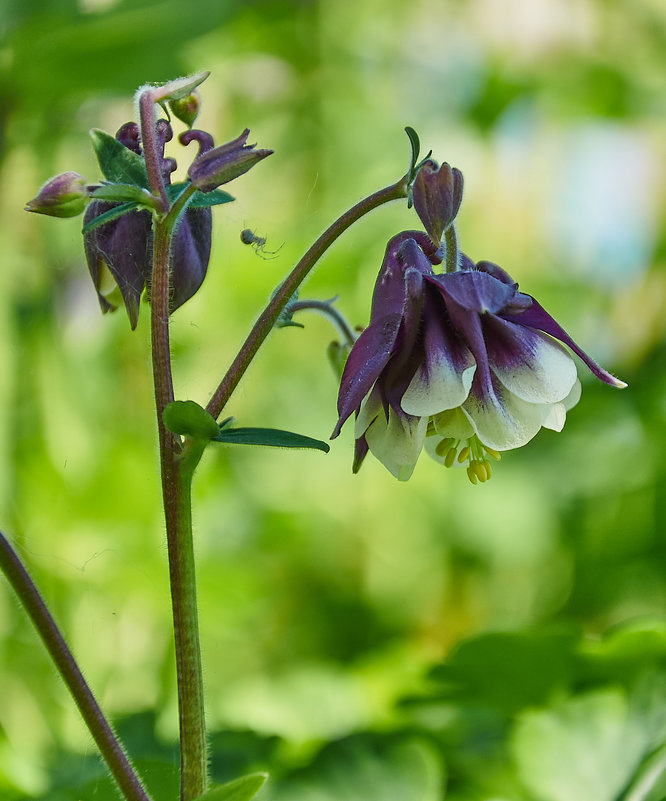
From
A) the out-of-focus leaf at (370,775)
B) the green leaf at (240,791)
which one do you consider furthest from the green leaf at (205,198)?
the out-of-focus leaf at (370,775)

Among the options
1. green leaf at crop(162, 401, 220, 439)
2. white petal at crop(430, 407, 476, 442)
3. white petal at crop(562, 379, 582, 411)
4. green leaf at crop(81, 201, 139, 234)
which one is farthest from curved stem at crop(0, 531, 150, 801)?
white petal at crop(562, 379, 582, 411)

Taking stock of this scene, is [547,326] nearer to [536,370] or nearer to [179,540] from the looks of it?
[536,370]

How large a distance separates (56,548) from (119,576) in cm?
14

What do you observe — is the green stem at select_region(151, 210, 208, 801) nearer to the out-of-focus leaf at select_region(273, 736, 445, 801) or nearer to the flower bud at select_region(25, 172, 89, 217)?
the flower bud at select_region(25, 172, 89, 217)

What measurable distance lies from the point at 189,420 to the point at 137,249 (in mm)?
200

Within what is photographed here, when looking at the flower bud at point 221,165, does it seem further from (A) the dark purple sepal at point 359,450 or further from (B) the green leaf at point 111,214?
(A) the dark purple sepal at point 359,450

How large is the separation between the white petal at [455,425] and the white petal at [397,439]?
0.21 ft

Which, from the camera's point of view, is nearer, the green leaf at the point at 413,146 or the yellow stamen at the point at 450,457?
the green leaf at the point at 413,146

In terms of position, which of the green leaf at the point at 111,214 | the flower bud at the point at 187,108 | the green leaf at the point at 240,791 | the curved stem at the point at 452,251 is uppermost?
the flower bud at the point at 187,108

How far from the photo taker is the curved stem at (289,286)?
845 millimetres

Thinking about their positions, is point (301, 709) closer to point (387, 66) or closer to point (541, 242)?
point (541, 242)

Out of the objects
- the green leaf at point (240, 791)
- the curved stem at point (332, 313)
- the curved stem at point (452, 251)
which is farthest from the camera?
the curved stem at point (332, 313)

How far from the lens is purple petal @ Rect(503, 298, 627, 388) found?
835 millimetres

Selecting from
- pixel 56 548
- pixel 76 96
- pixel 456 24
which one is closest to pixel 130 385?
pixel 56 548
